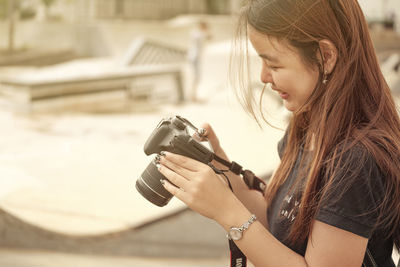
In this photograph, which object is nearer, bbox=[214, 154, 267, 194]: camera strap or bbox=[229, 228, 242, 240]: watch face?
bbox=[229, 228, 242, 240]: watch face

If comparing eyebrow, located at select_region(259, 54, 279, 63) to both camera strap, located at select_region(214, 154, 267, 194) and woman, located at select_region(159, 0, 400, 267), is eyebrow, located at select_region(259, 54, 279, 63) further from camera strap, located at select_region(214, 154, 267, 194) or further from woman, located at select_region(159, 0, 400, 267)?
camera strap, located at select_region(214, 154, 267, 194)

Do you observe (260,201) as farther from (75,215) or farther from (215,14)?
(215,14)

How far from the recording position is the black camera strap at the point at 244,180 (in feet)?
2.80

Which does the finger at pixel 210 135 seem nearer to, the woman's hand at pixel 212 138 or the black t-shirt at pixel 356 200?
the woman's hand at pixel 212 138

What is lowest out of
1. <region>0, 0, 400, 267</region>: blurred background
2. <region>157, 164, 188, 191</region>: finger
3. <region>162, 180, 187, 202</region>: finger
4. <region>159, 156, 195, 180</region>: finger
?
<region>0, 0, 400, 267</region>: blurred background

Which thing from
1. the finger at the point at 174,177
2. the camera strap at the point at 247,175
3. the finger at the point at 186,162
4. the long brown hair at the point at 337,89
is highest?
the long brown hair at the point at 337,89

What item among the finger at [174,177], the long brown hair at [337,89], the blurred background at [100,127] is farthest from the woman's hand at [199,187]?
the blurred background at [100,127]

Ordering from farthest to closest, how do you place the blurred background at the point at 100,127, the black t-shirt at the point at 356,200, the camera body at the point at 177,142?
the blurred background at the point at 100,127 < the camera body at the point at 177,142 < the black t-shirt at the point at 356,200

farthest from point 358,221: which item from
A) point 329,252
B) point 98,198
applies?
point 98,198

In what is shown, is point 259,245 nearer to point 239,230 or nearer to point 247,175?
point 239,230

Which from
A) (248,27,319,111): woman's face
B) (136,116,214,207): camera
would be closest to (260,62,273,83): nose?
(248,27,319,111): woman's face

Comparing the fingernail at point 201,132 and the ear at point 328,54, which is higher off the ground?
the ear at point 328,54

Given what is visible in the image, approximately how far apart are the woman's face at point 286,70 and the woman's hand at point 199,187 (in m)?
0.17

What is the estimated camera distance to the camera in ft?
2.71
